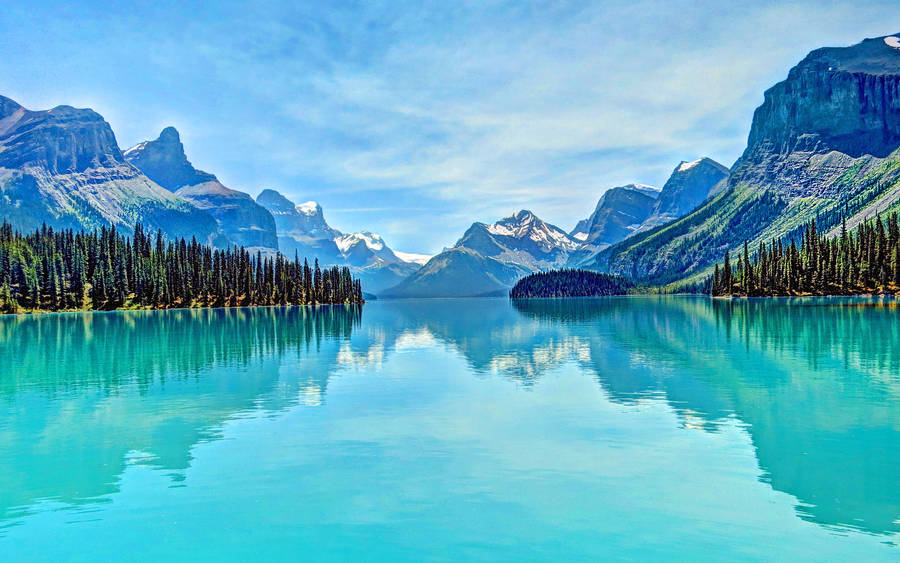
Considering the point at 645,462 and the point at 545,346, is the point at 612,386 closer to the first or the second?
the point at 645,462

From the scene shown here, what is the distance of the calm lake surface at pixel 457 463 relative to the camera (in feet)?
54.4

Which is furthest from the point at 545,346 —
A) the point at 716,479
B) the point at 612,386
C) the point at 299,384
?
the point at 716,479

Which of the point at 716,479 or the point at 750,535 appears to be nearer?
the point at 750,535

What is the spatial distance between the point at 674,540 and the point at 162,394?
37955 mm

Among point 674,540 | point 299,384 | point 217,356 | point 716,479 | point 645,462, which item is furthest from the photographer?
point 217,356

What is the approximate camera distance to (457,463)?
2402 centimetres

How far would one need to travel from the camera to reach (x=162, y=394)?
1638 inches

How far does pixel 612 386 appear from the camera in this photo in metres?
43.0

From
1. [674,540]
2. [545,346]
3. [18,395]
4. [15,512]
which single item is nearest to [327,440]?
[15,512]

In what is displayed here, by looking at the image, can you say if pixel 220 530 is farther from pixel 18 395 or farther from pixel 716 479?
pixel 18 395

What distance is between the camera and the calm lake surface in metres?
16.6

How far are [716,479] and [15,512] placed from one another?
25472mm

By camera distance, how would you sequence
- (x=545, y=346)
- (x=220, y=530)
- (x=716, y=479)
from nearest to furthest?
1. (x=220, y=530)
2. (x=716, y=479)
3. (x=545, y=346)

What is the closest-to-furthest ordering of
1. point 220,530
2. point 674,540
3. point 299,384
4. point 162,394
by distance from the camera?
point 674,540 → point 220,530 → point 162,394 → point 299,384
